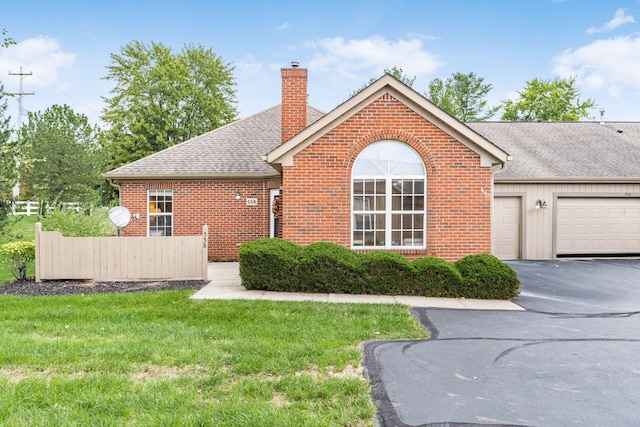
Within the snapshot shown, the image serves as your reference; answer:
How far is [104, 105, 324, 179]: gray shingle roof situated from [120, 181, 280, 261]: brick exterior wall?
15.8 inches

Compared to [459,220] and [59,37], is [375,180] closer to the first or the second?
[459,220]

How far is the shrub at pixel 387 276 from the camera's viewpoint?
868 centimetres

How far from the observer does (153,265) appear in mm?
9844

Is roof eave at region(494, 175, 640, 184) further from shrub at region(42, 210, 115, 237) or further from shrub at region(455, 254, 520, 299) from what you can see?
shrub at region(42, 210, 115, 237)

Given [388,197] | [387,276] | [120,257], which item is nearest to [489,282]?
[387,276]

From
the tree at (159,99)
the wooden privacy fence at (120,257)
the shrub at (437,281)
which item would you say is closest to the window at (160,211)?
the wooden privacy fence at (120,257)

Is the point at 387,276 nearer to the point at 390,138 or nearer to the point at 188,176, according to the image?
the point at 390,138

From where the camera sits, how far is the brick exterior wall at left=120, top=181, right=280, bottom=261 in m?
14.0

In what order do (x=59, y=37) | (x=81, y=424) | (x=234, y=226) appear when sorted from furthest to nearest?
(x=59, y=37) < (x=234, y=226) < (x=81, y=424)

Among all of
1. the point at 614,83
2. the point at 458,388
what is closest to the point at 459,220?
the point at 458,388

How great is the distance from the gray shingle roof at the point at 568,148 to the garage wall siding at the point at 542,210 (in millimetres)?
397

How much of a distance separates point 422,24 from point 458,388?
18.6 meters

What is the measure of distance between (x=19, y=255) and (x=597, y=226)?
59.0 ft

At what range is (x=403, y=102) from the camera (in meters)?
10.1
